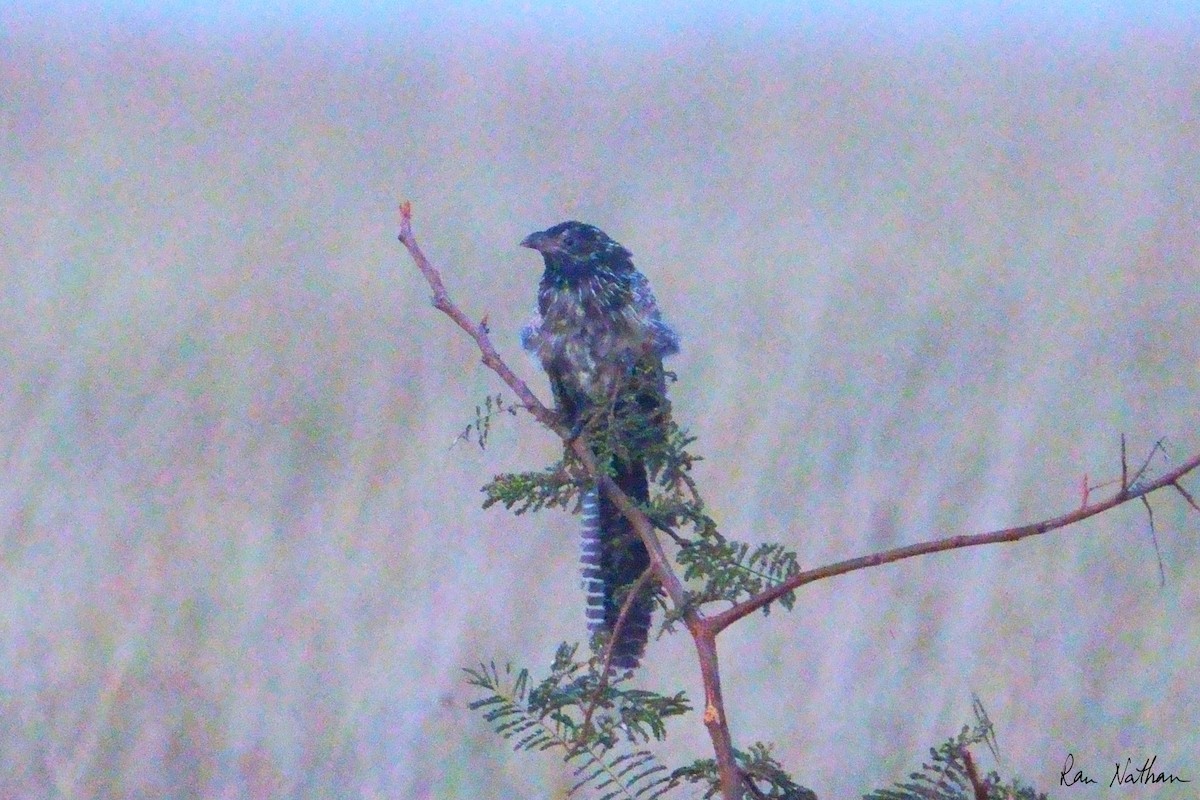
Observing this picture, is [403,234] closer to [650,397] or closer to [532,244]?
[650,397]

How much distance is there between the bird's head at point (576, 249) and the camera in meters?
1.74

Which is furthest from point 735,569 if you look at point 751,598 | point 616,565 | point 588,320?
point 588,320

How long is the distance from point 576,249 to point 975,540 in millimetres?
1135

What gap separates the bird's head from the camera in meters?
1.74

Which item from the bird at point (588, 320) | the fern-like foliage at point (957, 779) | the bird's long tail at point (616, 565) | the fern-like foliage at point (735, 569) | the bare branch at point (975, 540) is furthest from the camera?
the bird at point (588, 320)

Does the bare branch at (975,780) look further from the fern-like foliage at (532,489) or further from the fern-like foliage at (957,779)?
the fern-like foliage at (532,489)

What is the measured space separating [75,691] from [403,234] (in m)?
1.41

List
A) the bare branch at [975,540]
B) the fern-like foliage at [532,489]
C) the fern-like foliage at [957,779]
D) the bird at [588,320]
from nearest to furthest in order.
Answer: the bare branch at [975,540] → the fern-like foliage at [957,779] → the fern-like foliage at [532,489] → the bird at [588,320]

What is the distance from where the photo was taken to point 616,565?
1383 mm

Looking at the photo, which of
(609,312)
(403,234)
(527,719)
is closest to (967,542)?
(527,719)

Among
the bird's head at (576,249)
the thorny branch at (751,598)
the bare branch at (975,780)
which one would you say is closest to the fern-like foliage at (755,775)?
the thorny branch at (751,598)

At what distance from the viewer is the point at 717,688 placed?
760 mm

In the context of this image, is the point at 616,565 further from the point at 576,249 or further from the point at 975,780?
the point at 975,780

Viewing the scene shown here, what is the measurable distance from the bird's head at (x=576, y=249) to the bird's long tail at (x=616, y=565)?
0.34m
